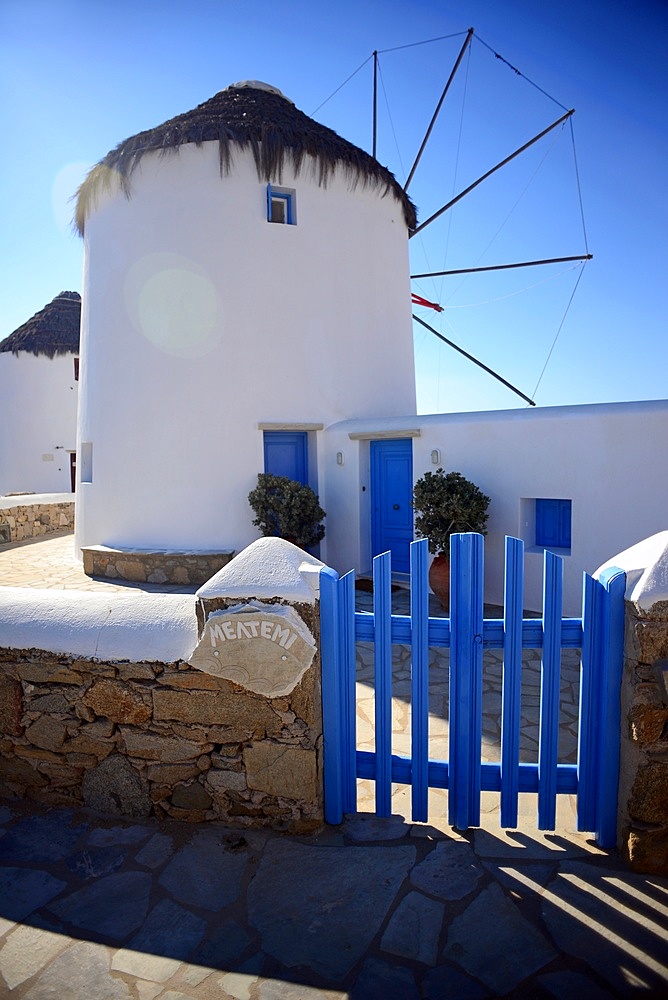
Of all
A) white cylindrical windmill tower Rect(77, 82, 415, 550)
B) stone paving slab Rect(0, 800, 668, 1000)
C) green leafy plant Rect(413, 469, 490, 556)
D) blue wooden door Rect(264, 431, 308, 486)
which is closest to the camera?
stone paving slab Rect(0, 800, 668, 1000)

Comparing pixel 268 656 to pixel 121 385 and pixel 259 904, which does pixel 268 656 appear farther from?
pixel 121 385

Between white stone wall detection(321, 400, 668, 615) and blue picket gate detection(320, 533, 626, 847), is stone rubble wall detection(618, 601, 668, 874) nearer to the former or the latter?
blue picket gate detection(320, 533, 626, 847)

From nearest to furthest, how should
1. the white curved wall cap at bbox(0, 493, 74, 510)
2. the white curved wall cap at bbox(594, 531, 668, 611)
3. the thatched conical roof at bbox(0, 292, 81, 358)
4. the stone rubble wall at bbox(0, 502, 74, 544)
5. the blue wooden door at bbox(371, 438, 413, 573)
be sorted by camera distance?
the white curved wall cap at bbox(594, 531, 668, 611), the blue wooden door at bbox(371, 438, 413, 573), the stone rubble wall at bbox(0, 502, 74, 544), the white curved wall cap at bbox(0, 493, 74, 510), the thatched conical roof at bbox(0, 292, 81, 358)

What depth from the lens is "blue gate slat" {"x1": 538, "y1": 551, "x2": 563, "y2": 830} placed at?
9.05 feet

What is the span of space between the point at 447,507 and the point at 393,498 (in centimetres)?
169

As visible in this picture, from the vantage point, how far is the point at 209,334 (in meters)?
8.92

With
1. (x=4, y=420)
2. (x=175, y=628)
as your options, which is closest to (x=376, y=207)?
(x=175, y=628)

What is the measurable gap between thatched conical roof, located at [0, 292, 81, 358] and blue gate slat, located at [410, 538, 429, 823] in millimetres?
19328

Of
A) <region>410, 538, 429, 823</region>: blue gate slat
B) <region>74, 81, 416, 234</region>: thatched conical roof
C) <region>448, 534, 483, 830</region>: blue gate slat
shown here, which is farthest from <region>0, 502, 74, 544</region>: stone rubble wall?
<region>448, 534, 483, 830</region>: blue gate slat

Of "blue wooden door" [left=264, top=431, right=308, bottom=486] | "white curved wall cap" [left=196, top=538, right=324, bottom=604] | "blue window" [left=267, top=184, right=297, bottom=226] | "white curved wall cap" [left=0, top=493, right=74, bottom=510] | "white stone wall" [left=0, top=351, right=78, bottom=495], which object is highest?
"blue window" [left=267, top=184, right=297, bottom=226]

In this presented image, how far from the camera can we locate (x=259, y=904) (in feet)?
8.11

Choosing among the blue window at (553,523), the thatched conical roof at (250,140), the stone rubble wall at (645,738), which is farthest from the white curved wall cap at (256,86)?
the stone rubble wall at (645,738)

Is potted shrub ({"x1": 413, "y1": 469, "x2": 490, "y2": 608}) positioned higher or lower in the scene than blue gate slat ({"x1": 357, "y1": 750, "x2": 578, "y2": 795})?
higher

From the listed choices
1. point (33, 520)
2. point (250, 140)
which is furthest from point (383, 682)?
point (33, 520)
